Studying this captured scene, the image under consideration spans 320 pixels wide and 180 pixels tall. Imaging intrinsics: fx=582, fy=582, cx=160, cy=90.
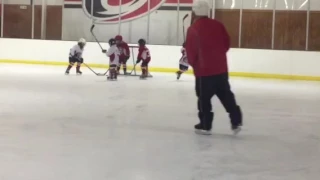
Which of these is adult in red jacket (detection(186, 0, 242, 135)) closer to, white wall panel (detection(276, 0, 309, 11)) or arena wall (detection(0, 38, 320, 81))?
arena wall (detection(0, 38, 320, 81))

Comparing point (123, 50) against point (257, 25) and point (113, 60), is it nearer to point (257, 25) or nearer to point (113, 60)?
point (113, 60)

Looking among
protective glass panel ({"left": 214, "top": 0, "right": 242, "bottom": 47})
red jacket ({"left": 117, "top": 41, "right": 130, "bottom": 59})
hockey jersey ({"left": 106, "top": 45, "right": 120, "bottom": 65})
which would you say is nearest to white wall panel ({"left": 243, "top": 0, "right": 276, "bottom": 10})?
protective glass panel ({"left": 214, "top": 0, "right": 242, "bottom": 47})

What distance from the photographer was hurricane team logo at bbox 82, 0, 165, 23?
16.9 metres

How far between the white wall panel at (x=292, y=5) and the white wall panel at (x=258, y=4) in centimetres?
21

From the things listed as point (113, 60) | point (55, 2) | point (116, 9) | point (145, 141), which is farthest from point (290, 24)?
point (145, 141)

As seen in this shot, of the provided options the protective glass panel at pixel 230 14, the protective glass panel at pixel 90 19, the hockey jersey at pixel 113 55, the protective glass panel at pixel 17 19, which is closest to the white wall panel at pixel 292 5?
the protective glass panel at pixel 230 14

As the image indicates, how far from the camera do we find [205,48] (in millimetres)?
4398

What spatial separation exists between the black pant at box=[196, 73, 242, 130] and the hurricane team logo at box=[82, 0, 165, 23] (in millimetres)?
12547

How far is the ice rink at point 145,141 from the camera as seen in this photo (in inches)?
120

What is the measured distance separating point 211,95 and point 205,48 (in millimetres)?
359

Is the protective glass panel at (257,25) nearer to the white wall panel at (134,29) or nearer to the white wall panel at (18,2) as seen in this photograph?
the white wall panel at (134,29)

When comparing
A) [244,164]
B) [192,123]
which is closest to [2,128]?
[192,123]

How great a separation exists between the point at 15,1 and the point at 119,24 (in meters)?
3.34

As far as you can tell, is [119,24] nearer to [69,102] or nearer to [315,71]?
[315,71]
